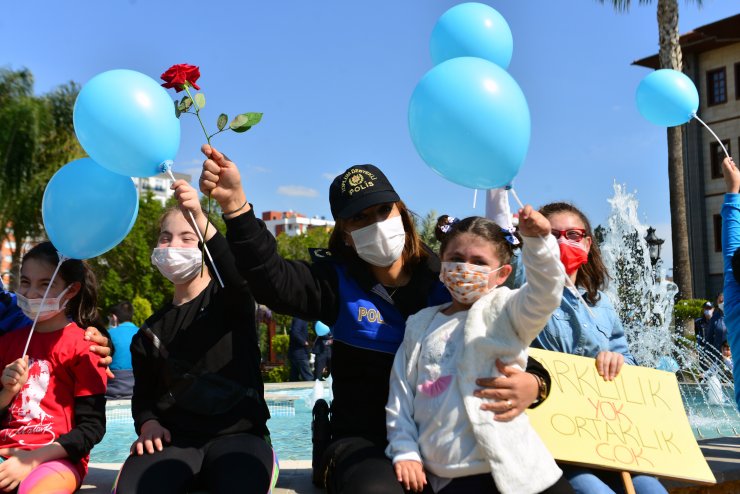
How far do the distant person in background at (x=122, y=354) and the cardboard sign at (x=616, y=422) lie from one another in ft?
21.2

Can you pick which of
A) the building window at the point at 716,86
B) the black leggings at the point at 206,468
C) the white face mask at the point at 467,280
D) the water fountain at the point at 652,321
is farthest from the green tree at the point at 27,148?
the building window at the point at 716,86

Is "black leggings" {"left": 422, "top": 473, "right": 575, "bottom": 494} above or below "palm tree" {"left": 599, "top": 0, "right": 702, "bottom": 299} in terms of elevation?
below

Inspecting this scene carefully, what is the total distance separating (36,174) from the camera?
24.5 metres

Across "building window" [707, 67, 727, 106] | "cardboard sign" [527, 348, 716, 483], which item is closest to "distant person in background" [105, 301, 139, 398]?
"cardboard sign" [527, 348, 716, 483]

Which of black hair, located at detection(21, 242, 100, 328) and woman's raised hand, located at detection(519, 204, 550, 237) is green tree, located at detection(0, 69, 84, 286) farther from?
woman's raised hand, located at detection(519, 204, 550, 237)

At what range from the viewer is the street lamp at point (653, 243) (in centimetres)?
1492

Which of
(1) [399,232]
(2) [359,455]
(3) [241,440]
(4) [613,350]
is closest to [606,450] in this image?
(4) [613,350]

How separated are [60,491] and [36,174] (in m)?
24.0

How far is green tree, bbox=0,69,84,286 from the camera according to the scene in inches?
948

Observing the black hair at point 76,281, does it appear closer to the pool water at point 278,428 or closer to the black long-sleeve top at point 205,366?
the black long-sleeve top at point 205,366

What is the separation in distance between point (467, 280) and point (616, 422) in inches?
41.5

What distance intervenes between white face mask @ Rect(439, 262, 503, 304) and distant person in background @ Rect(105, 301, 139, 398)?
6.53m

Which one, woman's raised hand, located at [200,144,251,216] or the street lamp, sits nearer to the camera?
woman's raised hand, located at [200,144,251,216]

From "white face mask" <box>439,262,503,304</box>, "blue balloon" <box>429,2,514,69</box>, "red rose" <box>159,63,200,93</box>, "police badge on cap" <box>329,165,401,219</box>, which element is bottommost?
"white face mask" <box>439,262,503,304</box>
